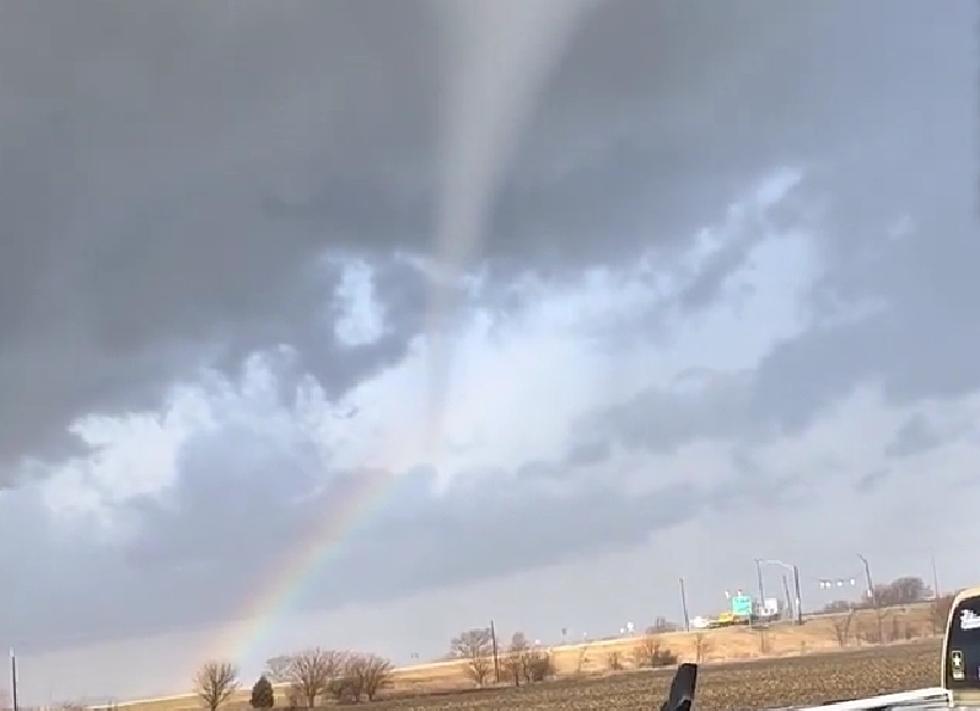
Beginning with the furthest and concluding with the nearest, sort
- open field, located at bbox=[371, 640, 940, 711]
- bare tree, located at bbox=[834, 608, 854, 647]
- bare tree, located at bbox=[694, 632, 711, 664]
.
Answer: bare tree, located at bbox=[834, 608, 854, 647] < bare tree, located at bbox=[694, 632, 711, 664] < open field, located at bbox=[371, 640, 940, 711]

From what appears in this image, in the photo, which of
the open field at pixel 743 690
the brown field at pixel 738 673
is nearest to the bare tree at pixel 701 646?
the brown field at pixel 738 673

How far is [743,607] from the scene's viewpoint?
189375 mm

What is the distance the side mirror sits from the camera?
1553 cm

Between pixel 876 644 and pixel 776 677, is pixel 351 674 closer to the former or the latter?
pixel 776 677

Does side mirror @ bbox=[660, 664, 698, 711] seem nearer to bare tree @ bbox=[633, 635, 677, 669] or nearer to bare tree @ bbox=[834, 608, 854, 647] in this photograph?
bare tree @ bbox=[633, 635, 677, 669]

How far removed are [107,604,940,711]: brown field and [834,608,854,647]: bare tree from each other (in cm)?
52

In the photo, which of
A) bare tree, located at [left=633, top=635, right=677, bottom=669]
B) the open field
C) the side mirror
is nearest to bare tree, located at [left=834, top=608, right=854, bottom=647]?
bare tree, located at [left=633, top=635, right=677, bottom=669]

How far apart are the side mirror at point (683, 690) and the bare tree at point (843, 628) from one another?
142 metres

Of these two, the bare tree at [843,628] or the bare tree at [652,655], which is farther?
the bare tree at [843,628]

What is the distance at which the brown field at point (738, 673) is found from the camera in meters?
64.5

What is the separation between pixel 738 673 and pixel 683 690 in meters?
85.5

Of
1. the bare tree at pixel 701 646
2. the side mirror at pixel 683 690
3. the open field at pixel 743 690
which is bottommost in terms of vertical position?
the bare tree at pixel 701 646

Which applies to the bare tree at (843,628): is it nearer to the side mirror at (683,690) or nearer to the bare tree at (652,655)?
the bare tree at (652,655)

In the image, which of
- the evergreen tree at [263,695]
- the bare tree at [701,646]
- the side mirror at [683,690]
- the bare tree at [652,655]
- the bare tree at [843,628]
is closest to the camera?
the side mirror at [683,690]
